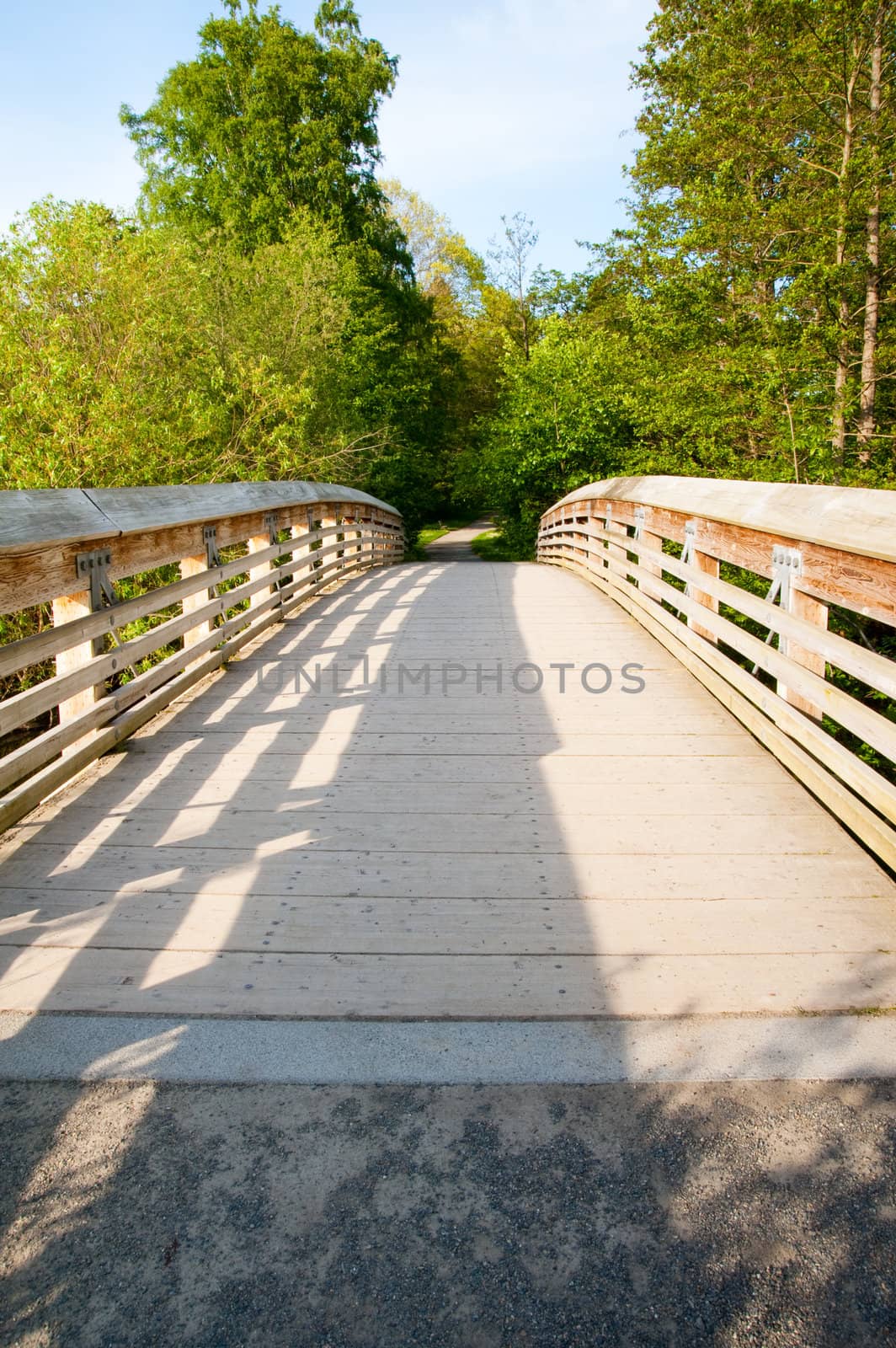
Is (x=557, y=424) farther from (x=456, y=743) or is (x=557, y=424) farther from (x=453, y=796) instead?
(x=453, y=796)

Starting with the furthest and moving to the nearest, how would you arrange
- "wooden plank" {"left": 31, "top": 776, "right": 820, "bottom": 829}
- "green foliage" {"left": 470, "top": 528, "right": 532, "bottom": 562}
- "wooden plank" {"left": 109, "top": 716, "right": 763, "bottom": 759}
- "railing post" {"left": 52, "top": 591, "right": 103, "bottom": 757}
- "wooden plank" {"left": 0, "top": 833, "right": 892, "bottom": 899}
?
"green foliage" {"left": 470, "top": 528, "right": 532, "bottom": 562}, "wooden plank" {"left": 109, "top": 716, "right": 763, "bottom": 759}, "railing post" {"left": 52, "top": 591, "right": 103, "bottom": 757}, "wooden plank" {"left": 31, "top": 776, "right": 820, "bottom": 829}, "wooden plank" {"left": 0, "top": 833, "right": 892, "bottom": 899}

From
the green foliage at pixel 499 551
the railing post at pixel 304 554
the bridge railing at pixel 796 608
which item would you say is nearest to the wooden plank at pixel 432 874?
the bridge railing at pixel 796 608

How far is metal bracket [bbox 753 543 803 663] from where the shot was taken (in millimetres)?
3678

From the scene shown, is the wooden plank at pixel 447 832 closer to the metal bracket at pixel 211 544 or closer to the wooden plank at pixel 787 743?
the wooden plank at pixel 787 743

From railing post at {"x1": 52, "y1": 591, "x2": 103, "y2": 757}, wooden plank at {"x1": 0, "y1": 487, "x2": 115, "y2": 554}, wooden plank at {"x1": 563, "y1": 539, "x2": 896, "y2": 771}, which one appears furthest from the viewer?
railing post at {"x1": 52, "y1": 591, "x2": 103, "y2": 757}

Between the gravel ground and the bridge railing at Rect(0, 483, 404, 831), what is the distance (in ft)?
5.24

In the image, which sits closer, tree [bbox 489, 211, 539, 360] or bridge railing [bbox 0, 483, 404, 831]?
bridge railing [bbox 0, 483, 404, 831]

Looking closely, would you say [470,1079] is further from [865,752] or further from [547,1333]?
[865,752]

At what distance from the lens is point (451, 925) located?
8.98 feet

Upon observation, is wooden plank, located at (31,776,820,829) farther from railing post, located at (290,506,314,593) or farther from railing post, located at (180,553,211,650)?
railing post, located at (290,506,314,593)

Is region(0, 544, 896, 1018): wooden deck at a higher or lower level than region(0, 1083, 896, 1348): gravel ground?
higher

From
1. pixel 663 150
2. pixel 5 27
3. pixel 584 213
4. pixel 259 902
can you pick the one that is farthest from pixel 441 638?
pixel 584 213

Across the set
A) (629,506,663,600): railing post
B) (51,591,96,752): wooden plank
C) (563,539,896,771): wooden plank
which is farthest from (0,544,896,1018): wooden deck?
(629,506,663,600): railing post

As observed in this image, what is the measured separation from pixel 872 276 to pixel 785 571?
10.3 meters
